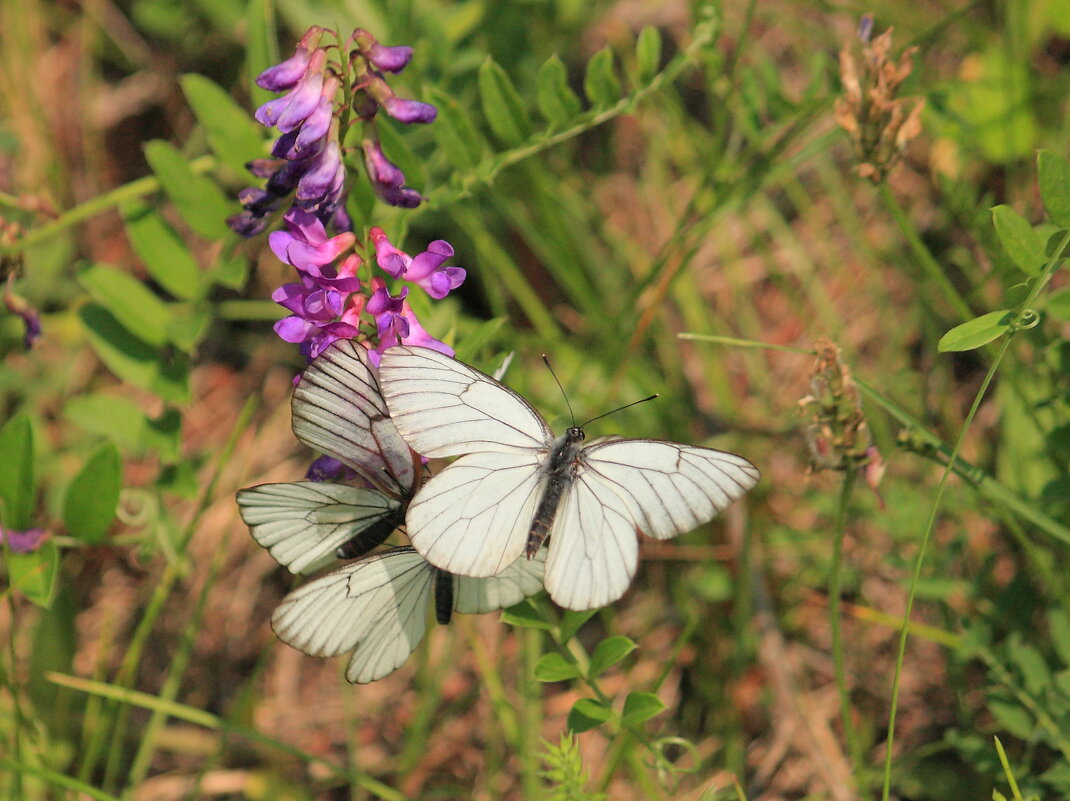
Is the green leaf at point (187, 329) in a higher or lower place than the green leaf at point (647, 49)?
lower

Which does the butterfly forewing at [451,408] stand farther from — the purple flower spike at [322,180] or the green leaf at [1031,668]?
the green leaf at [1031,668]

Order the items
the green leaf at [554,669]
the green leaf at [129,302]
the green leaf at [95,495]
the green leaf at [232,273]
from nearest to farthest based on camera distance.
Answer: the green leaf at [554,669], the green leaf at [95,495], the green leaf at [232,273], the green leaf at [129,302]

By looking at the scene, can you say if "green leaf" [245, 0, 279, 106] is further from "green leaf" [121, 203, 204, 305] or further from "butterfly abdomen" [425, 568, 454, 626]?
"butterfly abdomen" [425, 568, 454, 626]

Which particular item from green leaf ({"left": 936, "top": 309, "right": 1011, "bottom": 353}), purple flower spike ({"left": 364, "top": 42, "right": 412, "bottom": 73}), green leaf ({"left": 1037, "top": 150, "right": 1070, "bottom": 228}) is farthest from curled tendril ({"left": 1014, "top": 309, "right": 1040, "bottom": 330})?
purple flower spike ({"left": 364, "top": 42, "right": 412, "bottom": 73})

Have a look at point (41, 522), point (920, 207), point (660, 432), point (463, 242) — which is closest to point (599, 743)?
point (660, 432)

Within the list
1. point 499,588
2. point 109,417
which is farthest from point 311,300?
point 109,417

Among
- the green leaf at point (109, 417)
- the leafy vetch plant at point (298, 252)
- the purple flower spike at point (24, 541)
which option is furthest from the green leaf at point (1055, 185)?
the purple flower spike at point (24, 541)

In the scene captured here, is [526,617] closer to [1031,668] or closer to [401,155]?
[401,155]
